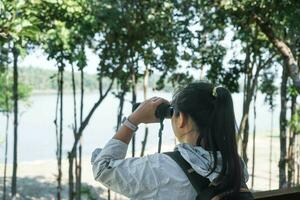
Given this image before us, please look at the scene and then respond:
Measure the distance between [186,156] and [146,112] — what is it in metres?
0.16

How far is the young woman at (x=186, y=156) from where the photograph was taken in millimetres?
1066

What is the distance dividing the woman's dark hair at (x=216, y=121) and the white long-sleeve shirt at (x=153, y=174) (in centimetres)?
3

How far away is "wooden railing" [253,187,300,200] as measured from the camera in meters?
1.61

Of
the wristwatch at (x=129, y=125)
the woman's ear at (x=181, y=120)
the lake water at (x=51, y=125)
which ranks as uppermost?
the woman's ear at (x=181, y=120)

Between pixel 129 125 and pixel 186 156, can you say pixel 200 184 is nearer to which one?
pixel 186 156

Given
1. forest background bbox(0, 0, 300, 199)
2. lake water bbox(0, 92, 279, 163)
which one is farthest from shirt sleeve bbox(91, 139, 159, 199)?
lake water bbox(0, 92, 279, 163)

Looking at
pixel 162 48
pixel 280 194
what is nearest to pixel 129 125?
pixel 280 194

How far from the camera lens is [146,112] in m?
1.18

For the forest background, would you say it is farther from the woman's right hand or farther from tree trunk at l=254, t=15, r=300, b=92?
the woman's right hand

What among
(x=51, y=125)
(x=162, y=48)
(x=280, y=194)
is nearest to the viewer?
(x=280, y=194)

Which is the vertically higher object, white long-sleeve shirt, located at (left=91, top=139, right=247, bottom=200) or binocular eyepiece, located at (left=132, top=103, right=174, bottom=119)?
binocular eyepiece, located at (left=132, top=103, right=174, bottom=119)

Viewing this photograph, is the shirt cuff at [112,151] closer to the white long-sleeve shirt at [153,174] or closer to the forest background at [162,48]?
the white long-sleeve shirt at [153,174]

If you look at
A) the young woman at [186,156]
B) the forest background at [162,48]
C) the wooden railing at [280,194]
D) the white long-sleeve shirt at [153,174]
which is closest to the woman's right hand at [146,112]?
the young woman at [186,156]

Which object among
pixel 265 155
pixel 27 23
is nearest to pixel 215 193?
pixel 27 23
